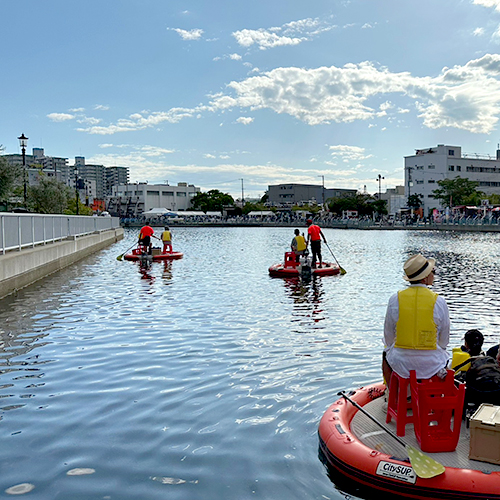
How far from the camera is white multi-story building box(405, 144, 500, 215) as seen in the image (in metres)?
124

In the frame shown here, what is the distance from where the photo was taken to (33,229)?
72.2 ft

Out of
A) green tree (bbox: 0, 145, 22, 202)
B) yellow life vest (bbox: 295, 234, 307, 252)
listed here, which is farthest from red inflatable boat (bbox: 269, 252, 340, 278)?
green tree (bbox: 0, 145, 22, 202)

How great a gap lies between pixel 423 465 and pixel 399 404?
0.79 m

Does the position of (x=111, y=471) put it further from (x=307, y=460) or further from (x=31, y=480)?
(x=307, y=460)

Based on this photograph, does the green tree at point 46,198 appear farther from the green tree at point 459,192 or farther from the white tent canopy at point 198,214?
the white tent canopy at point 198,214

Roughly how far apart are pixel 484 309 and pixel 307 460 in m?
10.7

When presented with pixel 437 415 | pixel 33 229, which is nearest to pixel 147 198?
pixel 33 229

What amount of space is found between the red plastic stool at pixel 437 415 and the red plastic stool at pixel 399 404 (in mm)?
250

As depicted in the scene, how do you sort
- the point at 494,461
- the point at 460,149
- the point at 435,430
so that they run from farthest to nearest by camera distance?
the point at 460,149 < the point at 435,430 < the point at 494,461

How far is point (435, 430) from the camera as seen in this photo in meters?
5.23

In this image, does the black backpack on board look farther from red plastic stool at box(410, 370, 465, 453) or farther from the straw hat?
the straw hat

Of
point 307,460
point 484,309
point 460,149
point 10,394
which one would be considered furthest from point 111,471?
point 460,149

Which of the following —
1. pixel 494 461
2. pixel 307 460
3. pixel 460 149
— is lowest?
pixel 307 460

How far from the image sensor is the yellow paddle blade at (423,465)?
4754 millimetres
